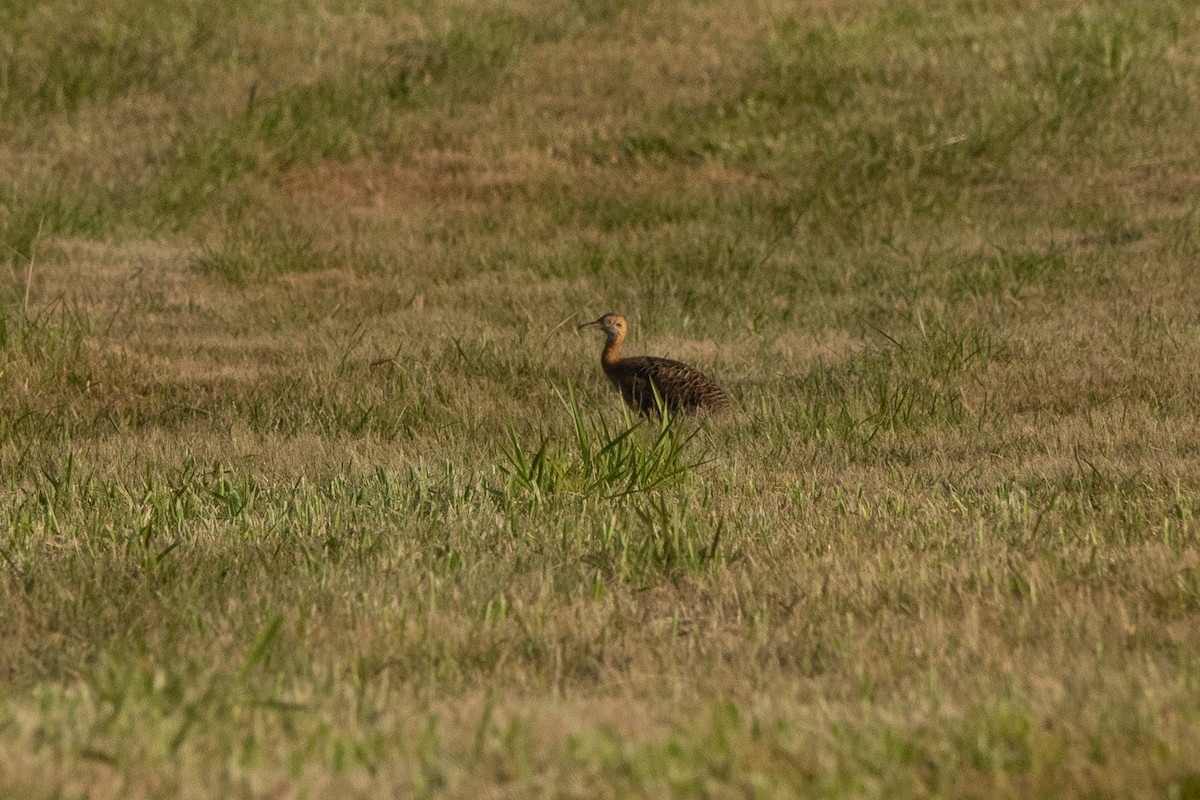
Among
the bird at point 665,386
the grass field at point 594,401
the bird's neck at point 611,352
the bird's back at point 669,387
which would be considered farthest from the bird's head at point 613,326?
Result: the bird's back at point 669,387

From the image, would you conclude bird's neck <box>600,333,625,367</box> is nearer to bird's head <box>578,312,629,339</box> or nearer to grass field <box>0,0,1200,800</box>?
bird's head <box>578,312,629,339</box>

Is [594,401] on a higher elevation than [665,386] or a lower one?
lower

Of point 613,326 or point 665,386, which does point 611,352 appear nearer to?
point 613,326

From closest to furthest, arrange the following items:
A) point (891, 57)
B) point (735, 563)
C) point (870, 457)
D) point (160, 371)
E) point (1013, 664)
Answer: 1. point (1013, 664)
2. point (735, 563)
3. point (870, 457)
4. point (160, 371)
5. point (891, 57)

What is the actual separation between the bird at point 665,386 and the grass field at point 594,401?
176 millimetres

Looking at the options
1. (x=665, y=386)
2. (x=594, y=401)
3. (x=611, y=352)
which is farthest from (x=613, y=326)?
(x=665, y=386)

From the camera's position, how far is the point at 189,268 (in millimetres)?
11586

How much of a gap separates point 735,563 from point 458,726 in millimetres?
1689

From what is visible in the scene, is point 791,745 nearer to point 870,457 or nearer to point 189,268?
point 870,457

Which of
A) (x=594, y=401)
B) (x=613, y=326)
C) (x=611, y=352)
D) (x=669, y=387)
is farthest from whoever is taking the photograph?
(x=613, y=326)

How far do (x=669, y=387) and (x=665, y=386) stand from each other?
4 cm

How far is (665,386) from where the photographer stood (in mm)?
7637

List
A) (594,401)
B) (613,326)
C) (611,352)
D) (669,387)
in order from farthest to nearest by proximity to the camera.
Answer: (613,326) < (611,352) < (594,401) < (669,387)

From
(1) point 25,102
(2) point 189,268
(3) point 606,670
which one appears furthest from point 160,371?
(1) point 25,102
